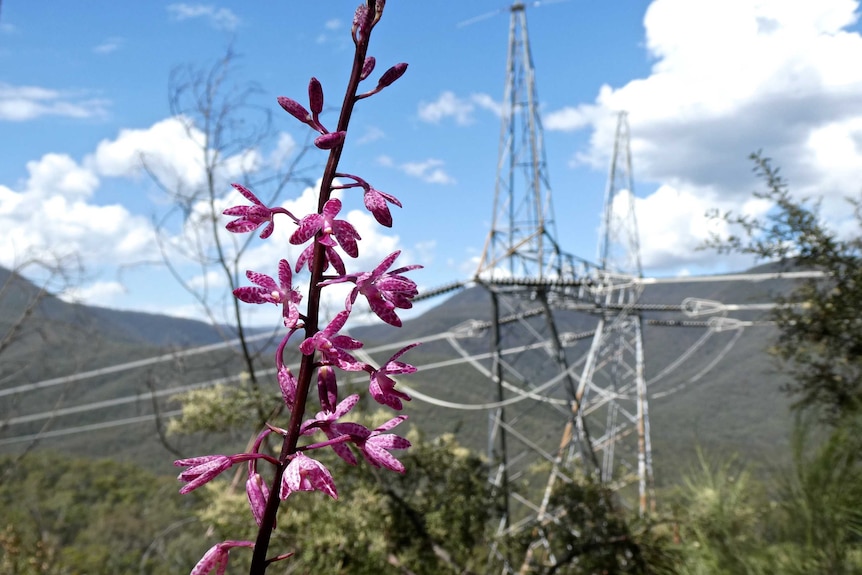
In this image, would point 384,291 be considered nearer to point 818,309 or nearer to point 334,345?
point 334,345

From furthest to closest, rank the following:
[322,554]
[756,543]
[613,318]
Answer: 1. [613,318]
2. [322,554]
3. [756,543]

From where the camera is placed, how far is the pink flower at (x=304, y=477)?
0.84 meters

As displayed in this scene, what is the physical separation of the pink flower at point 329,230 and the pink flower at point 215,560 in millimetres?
387

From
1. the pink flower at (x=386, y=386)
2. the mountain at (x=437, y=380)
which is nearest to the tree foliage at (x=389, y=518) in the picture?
the mountain at (x=437, y=380)

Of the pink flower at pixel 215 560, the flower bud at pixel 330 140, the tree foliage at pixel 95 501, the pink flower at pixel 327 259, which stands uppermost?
the flower bud at pixel 330 140

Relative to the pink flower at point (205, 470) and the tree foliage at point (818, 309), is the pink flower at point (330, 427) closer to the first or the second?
the pink flower at point (205, 470)

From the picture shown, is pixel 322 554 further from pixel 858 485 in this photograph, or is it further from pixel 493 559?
pixel 858 485

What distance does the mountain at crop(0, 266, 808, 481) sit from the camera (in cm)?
745

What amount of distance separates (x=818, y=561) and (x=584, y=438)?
469 centimetres

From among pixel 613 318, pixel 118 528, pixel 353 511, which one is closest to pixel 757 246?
pixel 353 511

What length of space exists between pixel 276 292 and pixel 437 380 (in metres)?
51.5

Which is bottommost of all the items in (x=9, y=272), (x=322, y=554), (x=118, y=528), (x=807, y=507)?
(x=118, y=528)

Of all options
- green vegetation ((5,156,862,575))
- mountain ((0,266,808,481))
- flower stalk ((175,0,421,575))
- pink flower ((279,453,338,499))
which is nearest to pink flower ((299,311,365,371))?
flower stalk ((175,0,421,575))

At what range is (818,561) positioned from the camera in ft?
8.06
